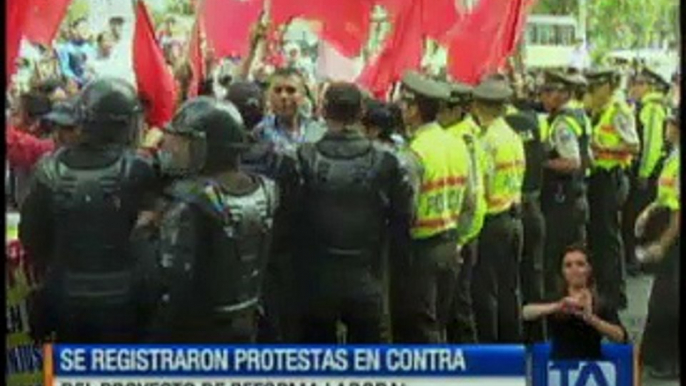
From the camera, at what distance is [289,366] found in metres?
4.99

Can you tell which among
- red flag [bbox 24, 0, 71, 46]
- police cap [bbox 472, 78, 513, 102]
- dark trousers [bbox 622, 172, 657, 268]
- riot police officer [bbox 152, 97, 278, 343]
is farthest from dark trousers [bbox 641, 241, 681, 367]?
red flag [bbox 24, 0, 71, 46]

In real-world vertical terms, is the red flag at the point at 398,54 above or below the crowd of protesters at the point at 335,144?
above

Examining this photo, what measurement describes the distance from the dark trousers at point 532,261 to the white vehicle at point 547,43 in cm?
47

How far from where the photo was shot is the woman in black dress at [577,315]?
502 centimetres

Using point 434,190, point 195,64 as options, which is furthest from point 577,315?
point 195,64

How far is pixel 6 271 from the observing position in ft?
16.4

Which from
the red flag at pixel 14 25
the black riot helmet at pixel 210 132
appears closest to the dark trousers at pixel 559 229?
the black riot helmet at pixel 210 132

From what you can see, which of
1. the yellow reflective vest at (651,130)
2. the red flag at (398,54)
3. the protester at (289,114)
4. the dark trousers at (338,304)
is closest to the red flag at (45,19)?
the protester at (289,114)

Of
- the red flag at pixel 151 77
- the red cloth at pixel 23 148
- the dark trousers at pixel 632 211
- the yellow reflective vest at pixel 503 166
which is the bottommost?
the dark trousers at pixel 632 211

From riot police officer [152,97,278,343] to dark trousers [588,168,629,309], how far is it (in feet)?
3.45

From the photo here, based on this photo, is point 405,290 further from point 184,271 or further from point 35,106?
point 35,106

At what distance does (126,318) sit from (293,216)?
2.11ft

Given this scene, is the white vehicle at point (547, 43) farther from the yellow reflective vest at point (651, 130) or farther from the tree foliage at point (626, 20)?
the yellow reflective vest at point (651, 130)

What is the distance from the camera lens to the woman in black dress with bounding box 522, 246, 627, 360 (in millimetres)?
5023
